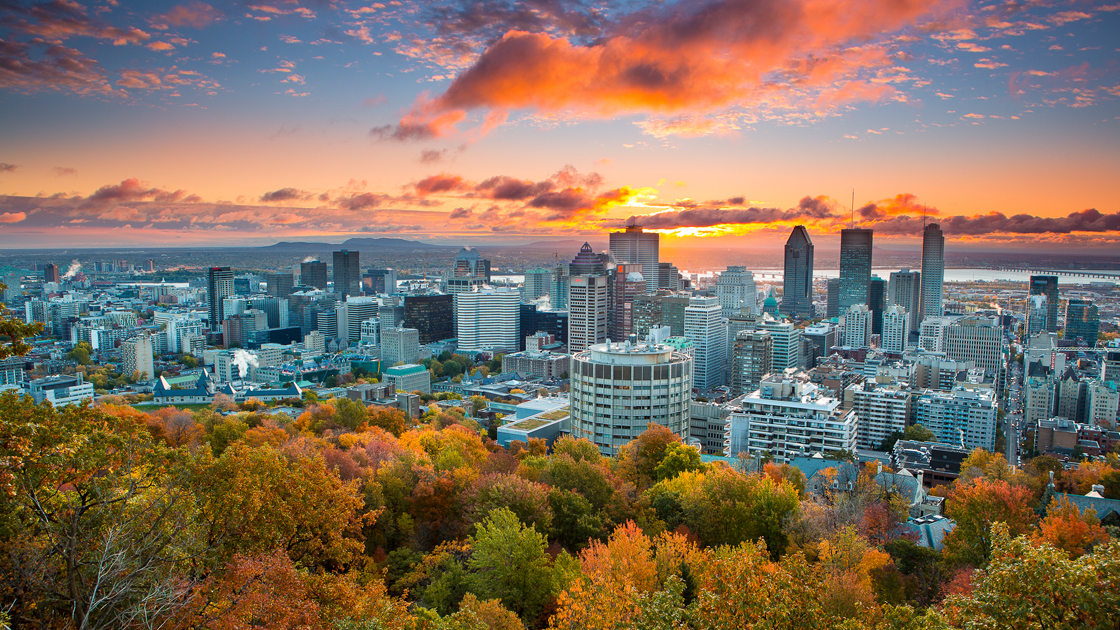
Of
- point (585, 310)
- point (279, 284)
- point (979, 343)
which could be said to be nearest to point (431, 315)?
point (585, 310)

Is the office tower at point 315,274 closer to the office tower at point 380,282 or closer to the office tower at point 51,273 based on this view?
the office tower at point 380,282

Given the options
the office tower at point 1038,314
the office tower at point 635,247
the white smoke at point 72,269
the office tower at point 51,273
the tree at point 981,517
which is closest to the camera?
the tree at point 981,517

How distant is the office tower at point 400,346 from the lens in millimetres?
84438

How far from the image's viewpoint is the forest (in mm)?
7613

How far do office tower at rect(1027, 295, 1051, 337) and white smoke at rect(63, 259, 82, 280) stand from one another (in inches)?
6621

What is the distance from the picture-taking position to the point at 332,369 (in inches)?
2891

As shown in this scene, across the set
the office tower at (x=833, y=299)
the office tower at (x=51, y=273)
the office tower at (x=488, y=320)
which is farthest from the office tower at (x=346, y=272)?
the office tower at (x=833, y=299)

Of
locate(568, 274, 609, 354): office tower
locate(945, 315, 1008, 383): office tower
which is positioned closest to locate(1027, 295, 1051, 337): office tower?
locate(945, 315, 1008, 383): office tower

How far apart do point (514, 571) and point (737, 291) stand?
12482 cm

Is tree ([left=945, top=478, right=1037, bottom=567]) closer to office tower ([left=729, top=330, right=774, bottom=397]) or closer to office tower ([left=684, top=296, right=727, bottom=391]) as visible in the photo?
office tower ([left=729, top=330, right=774, bottom=397])

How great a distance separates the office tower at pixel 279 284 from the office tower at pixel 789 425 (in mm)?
118059

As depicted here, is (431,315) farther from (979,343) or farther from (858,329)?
(979,343)

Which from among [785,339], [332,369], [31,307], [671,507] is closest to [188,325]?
[31,307]

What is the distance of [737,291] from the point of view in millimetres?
132625
